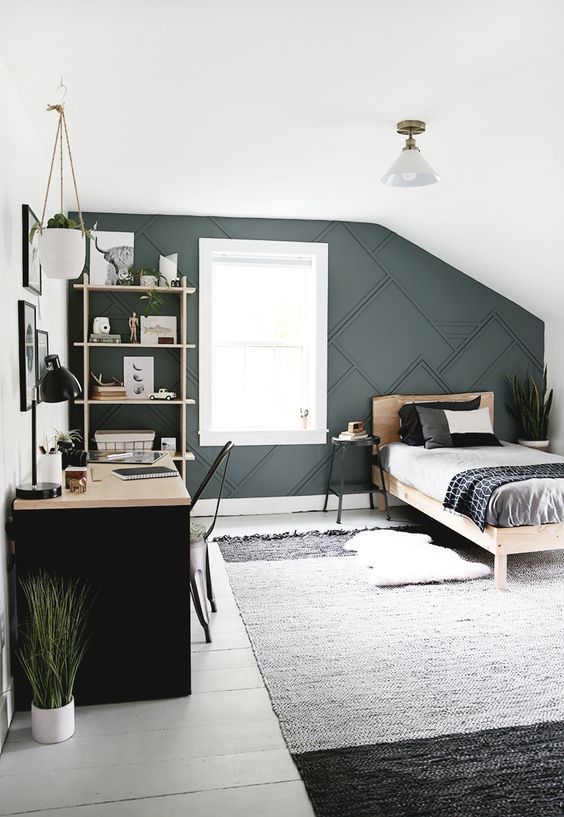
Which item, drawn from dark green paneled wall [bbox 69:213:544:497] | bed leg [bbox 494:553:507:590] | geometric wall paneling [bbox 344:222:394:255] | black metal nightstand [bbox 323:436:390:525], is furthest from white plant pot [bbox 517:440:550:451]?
bed leg [bbox 494:553:507:590]

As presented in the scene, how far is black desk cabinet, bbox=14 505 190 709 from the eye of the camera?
279 cm

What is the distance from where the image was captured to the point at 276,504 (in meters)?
6.05

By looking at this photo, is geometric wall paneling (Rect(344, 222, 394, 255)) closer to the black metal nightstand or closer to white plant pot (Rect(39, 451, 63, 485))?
the black metal nightstand

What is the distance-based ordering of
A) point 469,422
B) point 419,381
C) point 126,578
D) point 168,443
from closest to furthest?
1. point 126,578
2. point 168,443
3. point 469,422
4. point 419,381

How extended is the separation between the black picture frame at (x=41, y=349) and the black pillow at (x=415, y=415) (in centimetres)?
296

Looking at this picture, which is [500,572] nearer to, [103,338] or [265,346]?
[265,346]

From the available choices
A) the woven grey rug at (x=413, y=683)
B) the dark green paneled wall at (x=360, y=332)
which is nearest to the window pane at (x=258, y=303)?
the dark green paneled wall at (x=360, y=332)

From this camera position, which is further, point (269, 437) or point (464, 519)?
point (269, 437)

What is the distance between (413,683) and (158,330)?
3520 mm

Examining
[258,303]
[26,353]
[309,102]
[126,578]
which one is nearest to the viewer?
[126,578]

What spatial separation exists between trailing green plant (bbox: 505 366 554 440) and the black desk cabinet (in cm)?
422

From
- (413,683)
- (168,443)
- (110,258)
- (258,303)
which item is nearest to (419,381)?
(258,303)

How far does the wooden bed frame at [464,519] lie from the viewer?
4.11 meters

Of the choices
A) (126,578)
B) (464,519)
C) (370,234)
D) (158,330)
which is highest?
(370,234)
